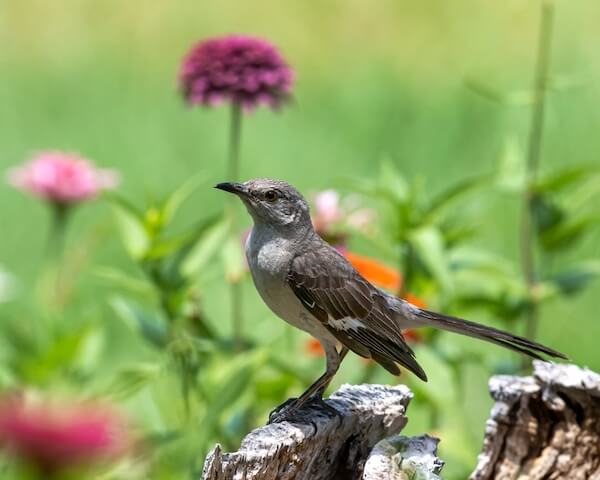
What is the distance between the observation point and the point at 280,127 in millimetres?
8031

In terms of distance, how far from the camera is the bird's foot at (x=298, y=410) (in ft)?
9.12

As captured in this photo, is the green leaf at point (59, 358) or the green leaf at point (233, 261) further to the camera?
the green leaf at point (59, 358)

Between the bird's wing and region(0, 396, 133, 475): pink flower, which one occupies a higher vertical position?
the bird's wing

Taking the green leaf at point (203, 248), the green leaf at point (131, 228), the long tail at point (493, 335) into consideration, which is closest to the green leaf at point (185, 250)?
the green leaf at point (203, 248)

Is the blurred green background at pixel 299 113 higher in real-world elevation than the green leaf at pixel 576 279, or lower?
higher

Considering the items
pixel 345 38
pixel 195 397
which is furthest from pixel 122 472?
pixel 345 38

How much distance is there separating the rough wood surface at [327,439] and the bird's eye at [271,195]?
53cm

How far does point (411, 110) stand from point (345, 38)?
163cm

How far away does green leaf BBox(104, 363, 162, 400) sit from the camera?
3.44 m

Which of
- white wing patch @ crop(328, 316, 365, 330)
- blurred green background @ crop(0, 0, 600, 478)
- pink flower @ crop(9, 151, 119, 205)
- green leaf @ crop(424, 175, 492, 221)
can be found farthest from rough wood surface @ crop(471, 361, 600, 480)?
pink flower @ crop(9, 151, 119, 205)

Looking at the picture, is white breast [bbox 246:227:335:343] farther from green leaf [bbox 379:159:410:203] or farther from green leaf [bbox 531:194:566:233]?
green leaf [bbox 531:194:566:233]

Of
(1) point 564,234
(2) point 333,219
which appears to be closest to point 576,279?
(1) point 564,234

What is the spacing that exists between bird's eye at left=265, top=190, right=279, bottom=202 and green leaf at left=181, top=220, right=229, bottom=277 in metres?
0.83

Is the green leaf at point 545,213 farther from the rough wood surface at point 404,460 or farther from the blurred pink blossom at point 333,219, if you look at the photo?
the rough wood surface at point 404,460
